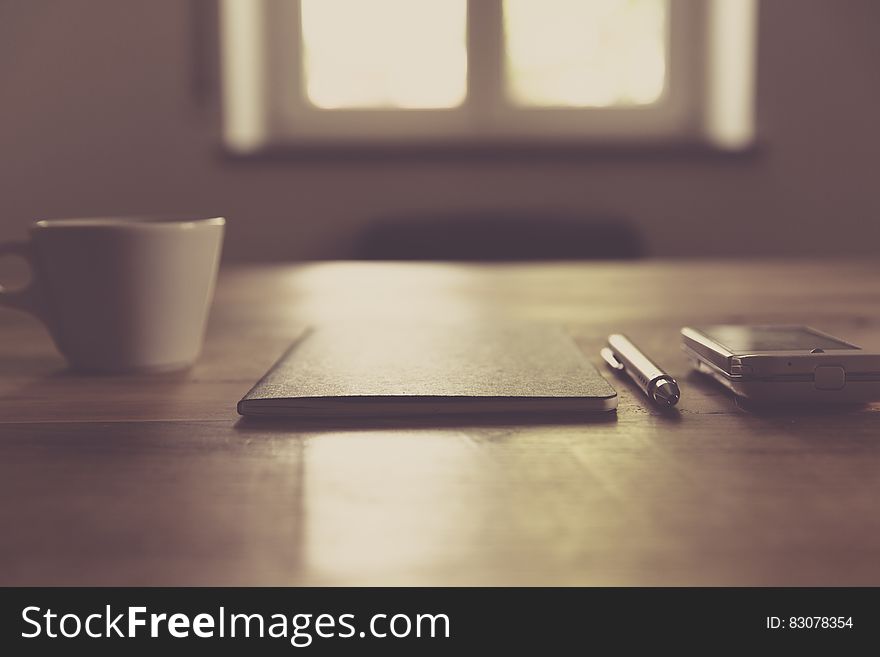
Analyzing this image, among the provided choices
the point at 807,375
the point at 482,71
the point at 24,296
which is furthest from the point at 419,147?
the point at 807,375

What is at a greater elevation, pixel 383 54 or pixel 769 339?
pixel 383 54

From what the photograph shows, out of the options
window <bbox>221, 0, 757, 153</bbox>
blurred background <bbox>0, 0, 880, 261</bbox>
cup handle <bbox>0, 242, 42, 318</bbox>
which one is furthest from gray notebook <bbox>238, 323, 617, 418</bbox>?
→ window <bbox>221, 0, 757, 153</bbox>

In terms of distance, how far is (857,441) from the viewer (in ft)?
1.27

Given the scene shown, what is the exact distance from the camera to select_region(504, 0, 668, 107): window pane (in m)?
2.61

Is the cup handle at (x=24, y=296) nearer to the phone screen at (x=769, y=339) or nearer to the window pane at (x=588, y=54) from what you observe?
the phone screen at (x=769, y=339)

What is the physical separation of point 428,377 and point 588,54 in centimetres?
237

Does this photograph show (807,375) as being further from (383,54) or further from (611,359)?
(383,54)

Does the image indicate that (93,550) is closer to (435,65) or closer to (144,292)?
(144,292)

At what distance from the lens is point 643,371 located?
0.48 meters

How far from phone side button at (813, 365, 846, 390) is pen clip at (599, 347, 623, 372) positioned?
12 cm

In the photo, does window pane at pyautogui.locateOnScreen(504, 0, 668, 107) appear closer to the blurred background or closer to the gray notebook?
the blurred background

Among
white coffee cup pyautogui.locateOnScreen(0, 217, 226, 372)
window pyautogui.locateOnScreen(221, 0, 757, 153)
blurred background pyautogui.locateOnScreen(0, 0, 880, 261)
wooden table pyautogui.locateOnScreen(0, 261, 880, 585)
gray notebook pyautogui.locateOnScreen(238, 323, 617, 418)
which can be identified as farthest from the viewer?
window pyautogui.locateOnScreen(221, 0, 757, 153)

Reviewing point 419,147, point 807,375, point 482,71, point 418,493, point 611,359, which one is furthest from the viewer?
point 482,71
